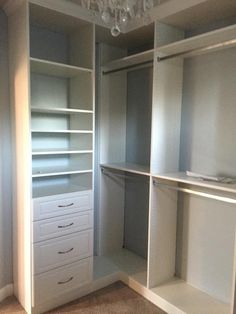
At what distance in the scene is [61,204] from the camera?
2318 mm

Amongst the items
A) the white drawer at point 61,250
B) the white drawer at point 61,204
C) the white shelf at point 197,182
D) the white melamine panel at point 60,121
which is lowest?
the white drawer at point 61,250

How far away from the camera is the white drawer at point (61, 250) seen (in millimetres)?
2234

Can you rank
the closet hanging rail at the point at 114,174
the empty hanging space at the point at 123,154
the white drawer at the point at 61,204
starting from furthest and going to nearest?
the closet hanging rail at the point at 114,174 → the empty hanging space at the point at 123,154 → the white drawer at the point at 61,204

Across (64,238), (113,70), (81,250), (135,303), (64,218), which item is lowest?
(135,303)

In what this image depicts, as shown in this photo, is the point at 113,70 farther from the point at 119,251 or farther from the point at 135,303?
the point at 135,303

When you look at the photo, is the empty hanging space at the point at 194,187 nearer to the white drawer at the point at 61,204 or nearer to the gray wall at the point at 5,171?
the white drawer at the point at 61,204

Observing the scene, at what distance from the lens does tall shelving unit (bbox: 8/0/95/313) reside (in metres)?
2.18

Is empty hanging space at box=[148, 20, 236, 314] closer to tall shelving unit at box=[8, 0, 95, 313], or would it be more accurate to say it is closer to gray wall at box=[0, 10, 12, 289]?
tall shelving unit at box=[8, 0, 95, 313]

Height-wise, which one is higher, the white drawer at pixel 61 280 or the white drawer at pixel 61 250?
the white drawer at pixel 61 250

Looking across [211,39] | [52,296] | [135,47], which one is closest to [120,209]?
[52,296]

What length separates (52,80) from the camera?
2615mm

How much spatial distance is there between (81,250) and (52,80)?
160 centimetres

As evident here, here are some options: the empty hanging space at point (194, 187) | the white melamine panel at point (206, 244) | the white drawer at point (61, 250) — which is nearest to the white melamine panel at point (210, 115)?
the empty hanging space at point (194, 187)

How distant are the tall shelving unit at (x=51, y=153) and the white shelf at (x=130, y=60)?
1.18ft
